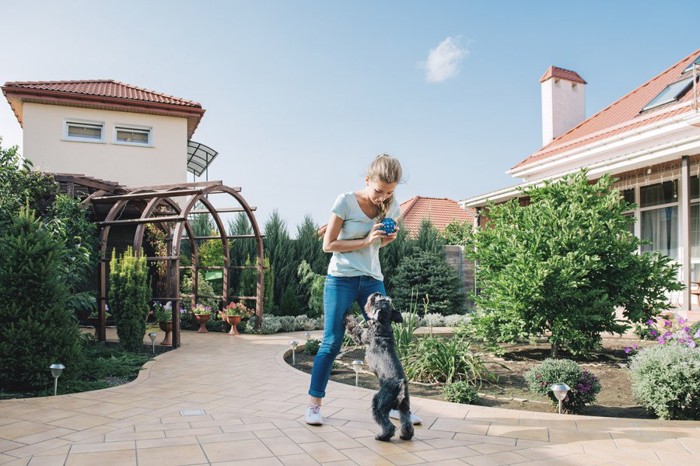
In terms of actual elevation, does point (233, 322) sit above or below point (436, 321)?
above

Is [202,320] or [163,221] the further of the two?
[202,320]

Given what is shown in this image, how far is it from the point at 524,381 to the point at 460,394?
133cm

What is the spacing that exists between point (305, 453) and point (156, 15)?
7.81 meters

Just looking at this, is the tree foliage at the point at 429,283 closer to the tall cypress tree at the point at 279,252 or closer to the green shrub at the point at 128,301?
the tall cypress tree at the point at 279,252

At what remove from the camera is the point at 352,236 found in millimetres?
3492

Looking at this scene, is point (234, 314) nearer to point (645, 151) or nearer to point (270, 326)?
point (270, 326)

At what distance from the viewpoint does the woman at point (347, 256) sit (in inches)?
136

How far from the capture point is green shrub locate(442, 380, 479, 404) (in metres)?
4.46

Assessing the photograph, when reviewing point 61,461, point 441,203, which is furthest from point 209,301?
point 441,203

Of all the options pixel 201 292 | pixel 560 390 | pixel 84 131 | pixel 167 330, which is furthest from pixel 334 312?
pixel 84 131

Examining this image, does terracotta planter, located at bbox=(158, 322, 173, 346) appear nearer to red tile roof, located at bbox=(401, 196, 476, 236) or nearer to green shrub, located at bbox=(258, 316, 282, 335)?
green shrub, located at bbox=(258, 316, 282, 335)

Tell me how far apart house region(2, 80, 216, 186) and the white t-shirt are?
1133 centimetres

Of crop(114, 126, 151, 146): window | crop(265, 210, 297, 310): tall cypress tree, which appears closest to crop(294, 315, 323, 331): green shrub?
crop(265, 210, 297, 310): tall cypress tree

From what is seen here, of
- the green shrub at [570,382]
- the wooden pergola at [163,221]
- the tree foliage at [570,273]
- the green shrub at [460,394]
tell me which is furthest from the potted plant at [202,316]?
the green shrub at [570,382]
